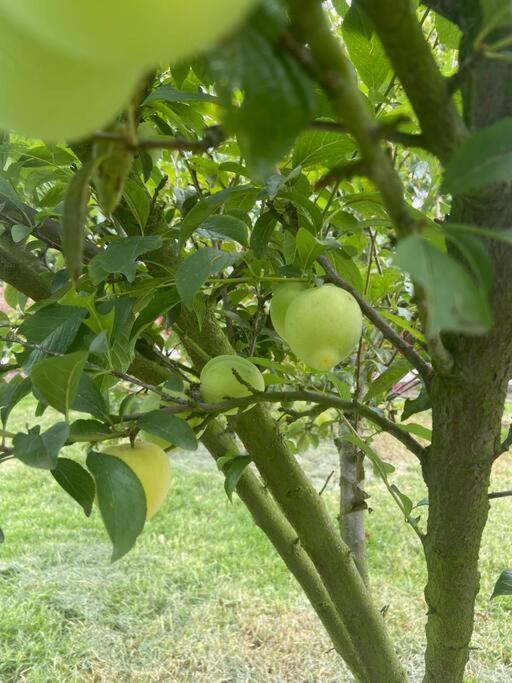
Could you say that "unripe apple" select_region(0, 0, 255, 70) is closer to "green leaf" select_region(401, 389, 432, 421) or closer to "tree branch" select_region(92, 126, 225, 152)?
"tree branch" select_region(92, 126, 225, 152)

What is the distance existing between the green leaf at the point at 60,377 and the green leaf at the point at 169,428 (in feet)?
0.22

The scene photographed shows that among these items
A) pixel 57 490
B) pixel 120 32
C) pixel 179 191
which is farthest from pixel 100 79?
pixel 57 490

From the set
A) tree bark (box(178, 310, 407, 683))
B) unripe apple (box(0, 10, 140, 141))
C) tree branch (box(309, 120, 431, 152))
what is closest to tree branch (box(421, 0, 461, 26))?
tree branch (box(309, 120, 431, 152))

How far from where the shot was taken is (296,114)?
7.3 inches

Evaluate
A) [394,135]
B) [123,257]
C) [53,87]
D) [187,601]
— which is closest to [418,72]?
[394,135]

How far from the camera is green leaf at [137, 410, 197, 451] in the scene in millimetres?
498

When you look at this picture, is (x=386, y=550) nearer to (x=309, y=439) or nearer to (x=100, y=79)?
(x=309, y=439)

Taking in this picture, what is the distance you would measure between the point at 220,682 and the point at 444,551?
4.58 ft

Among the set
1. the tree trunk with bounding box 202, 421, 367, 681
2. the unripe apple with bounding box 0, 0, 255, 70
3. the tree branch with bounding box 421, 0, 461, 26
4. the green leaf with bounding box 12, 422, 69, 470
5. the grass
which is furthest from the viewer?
the grass

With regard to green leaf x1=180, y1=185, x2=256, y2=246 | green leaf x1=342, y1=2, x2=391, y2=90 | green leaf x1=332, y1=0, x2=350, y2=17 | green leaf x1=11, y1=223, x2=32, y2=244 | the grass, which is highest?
green leaf x1=332, y1=0, x2=350, y2=17

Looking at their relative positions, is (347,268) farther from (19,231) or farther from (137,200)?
(19,231)

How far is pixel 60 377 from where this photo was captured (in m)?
0.46

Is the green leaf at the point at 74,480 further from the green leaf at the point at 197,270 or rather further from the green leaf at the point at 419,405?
the green leaf at the point at 419,405

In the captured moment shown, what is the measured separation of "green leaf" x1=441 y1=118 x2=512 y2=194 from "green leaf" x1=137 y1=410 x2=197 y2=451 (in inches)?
12.3
